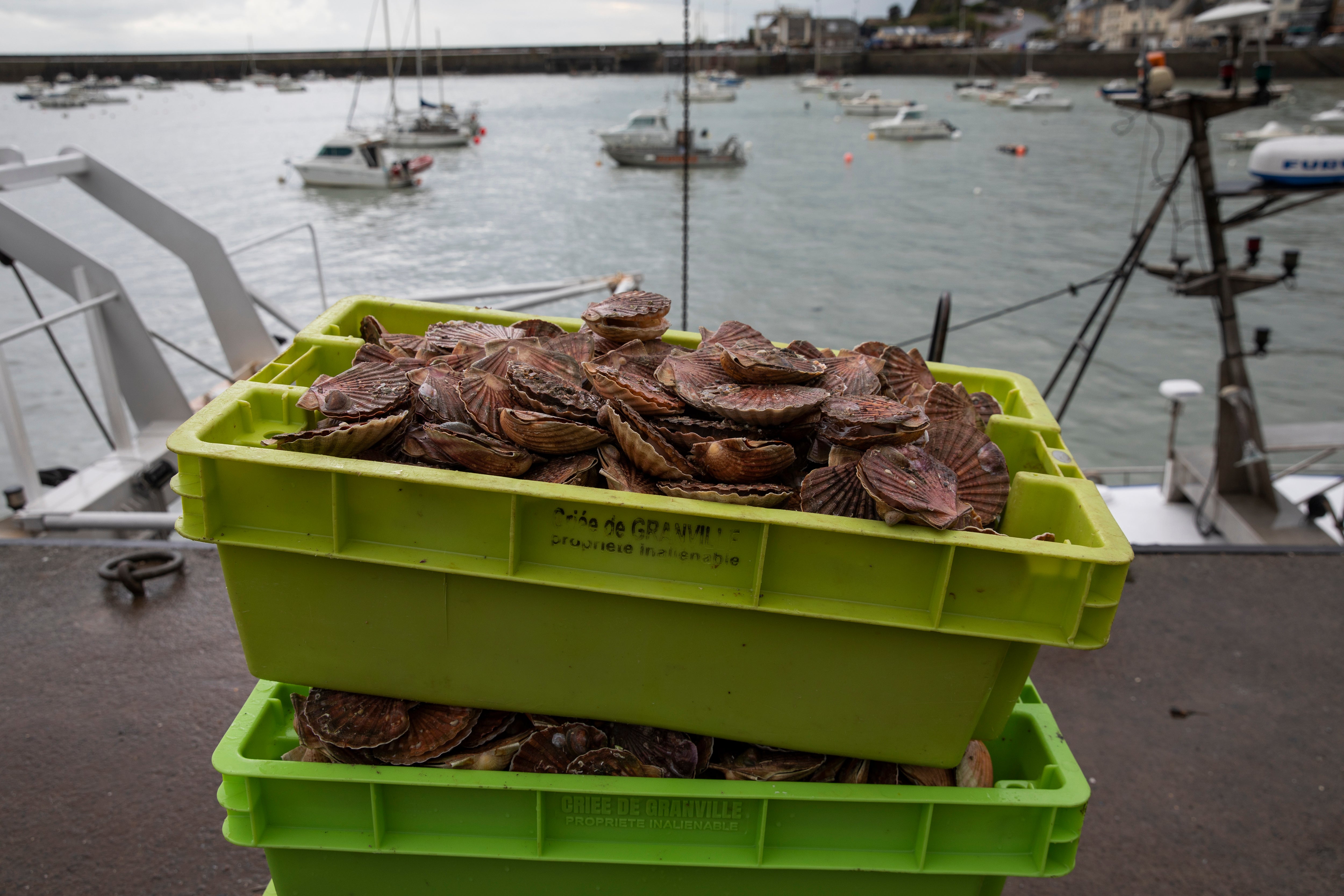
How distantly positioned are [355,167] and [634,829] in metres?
25.5

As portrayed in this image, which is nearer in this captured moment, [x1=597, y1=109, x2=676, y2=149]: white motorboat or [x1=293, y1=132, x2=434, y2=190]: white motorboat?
[x1=293, y1=132, x2=434, y2=190]: white motorboat

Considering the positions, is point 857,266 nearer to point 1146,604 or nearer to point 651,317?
point 1146,604

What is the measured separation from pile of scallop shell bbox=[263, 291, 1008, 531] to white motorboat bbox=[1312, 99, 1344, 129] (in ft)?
118

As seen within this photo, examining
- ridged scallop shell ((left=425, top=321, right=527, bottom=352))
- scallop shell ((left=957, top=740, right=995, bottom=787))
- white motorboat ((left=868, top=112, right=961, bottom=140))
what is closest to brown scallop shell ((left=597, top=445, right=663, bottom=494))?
ridged scallop shell ((left=425, top=321, right=527, bottom=352))

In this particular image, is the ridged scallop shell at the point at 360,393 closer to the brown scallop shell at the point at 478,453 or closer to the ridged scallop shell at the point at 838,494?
the brown scallop shell at the point at 478,453

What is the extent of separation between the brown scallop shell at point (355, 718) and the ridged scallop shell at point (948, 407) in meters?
1.11

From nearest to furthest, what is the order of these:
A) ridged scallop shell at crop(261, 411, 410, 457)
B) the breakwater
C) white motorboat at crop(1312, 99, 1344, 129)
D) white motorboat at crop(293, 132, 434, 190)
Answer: ridged scallop shell at crop(261, 411, 410, 457) < white motorboat at crop(293, 132, 434, 190) < white motorboat at crop(1312, 99, 1344, 129) < the breakwater

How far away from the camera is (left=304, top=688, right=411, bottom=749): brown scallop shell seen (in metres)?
1.42

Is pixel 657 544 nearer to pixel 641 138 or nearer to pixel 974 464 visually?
pixel 974 464

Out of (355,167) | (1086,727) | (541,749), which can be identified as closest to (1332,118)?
(355,167)

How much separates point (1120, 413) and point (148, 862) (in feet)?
39.9

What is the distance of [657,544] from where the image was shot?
1275mm

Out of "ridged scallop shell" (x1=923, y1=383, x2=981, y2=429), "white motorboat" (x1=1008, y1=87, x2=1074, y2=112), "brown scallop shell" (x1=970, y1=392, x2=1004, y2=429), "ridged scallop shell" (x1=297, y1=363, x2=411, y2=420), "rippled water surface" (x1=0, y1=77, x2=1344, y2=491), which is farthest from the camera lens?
"white motorboat" (x1=1008, y1=87, x2=1074, y2=112)

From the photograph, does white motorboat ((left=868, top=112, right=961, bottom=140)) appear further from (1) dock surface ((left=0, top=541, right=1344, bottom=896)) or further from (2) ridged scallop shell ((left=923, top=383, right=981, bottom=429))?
(2) ridged scallop shell ((left=923, top=383, right=981, bottom=429))
